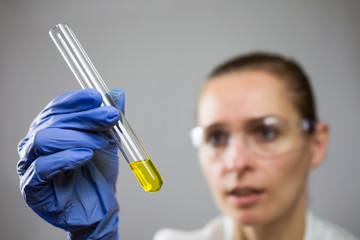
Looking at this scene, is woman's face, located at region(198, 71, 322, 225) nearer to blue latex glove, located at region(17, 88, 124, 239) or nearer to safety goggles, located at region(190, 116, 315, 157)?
safety goggles, located at region(190, 116, 315, 157)

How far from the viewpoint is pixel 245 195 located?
96cm

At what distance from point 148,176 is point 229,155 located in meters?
0.37

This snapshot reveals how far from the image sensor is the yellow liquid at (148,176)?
0.65 meters

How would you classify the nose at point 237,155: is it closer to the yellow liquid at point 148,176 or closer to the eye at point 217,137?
the eye at point 217,137

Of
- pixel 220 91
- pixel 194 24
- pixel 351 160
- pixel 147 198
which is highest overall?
pixel 194 24

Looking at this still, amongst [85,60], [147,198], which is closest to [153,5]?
[147,198]

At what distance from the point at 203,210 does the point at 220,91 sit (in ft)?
2.59

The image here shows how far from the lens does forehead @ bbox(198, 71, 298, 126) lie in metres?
1.00

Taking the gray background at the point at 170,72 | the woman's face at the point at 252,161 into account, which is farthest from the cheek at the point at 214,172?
the gray background at the point at 170,72

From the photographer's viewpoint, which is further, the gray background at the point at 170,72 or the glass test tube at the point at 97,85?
the gray background at the point at 170,72

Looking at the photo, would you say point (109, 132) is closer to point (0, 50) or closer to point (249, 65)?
point (249, 65)

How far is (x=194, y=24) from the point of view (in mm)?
1728

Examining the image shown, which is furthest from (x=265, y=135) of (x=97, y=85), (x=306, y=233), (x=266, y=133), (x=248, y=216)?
(x=97, y=85)

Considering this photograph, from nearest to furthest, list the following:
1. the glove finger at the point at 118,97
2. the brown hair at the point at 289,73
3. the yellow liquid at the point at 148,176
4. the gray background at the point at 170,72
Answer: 1. the yellow liquid at the point at 148,176
2. the glove finger at the point at 118,97
3. the brown hair at the point at 289,73
4. the gray background at the point at 170,72
